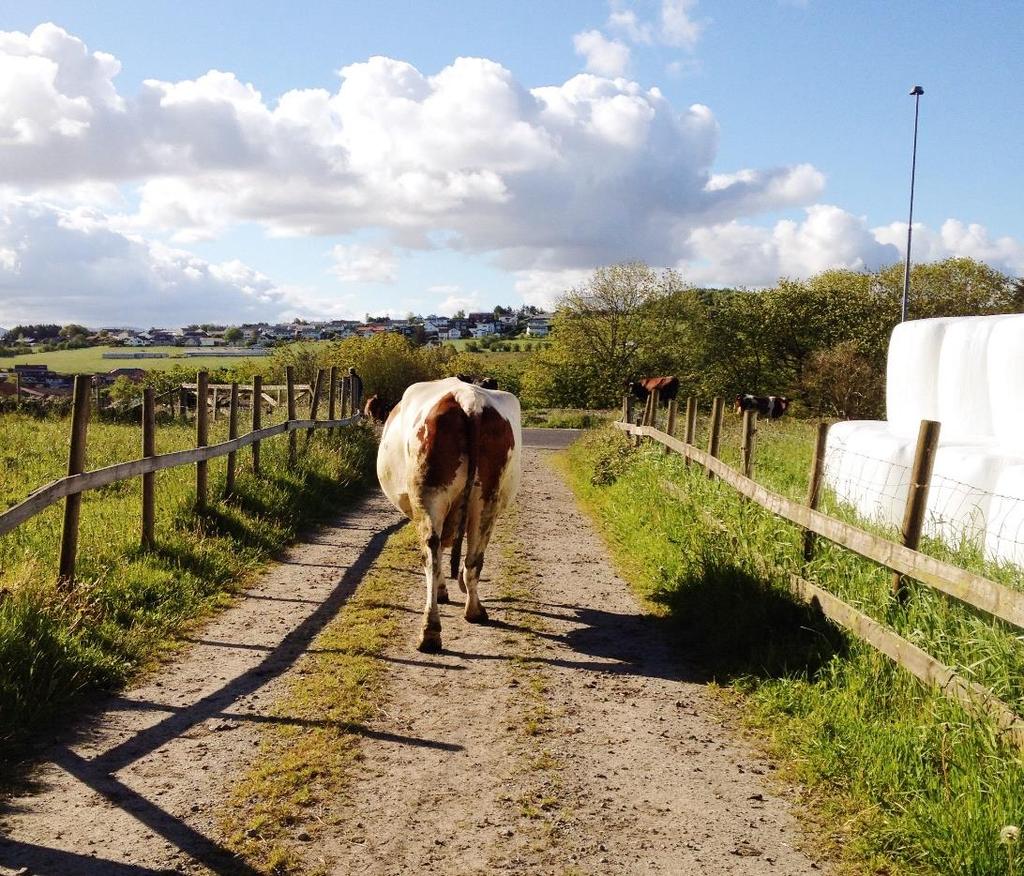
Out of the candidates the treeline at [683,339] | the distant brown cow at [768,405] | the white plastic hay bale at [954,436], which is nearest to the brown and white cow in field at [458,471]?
the white plastic hay bale at [954,436]

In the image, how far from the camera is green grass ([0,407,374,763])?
5223 millimetres

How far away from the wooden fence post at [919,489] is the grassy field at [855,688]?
0.35 m

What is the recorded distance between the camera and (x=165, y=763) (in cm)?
445

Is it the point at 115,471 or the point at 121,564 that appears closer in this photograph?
the point at 115,471

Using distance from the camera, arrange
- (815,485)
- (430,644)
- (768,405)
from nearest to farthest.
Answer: (430,644)
(815,485)
(768,405)

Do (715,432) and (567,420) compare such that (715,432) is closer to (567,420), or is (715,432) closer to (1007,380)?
(1007,380)

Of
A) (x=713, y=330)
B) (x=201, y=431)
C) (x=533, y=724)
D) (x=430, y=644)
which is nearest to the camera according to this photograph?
(x=533, y=724)

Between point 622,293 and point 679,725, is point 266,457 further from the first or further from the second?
point 622,293

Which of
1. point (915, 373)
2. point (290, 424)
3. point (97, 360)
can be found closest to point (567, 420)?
point (290, 424)

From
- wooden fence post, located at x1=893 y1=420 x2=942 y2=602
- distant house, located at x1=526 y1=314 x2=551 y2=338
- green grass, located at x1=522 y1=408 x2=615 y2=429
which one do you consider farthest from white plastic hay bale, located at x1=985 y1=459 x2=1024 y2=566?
distant house, located at x1=526 y1=314 x2=551 y2=338

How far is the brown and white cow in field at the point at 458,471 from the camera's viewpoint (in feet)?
22.4

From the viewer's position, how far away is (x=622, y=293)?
46688mm

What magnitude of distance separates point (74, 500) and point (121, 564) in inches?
38.4

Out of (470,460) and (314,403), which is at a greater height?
(314,403)
